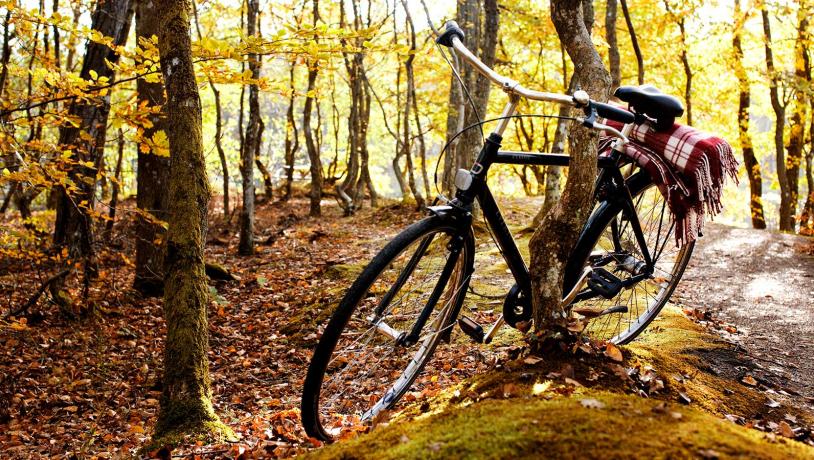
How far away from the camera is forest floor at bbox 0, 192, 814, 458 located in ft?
6.57

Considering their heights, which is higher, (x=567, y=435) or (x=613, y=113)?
(x=613, y=113)

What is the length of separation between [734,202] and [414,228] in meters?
40.1

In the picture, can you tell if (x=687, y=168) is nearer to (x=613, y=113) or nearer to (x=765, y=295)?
(x=613, y=113)

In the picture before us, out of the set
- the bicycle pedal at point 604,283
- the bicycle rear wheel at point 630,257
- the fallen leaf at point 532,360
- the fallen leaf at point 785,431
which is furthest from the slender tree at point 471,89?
the fallen leaf at point 785,431

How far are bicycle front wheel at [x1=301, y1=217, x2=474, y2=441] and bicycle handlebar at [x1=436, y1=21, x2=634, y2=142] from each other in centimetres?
72

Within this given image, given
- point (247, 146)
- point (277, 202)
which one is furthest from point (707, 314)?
point (277, 202)

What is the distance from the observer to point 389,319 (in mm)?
3109

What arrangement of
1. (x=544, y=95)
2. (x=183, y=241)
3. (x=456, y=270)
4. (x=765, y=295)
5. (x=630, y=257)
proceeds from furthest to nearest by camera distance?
(x=765, y=295), (x=630, y=257), (x=183, y=241), (x=456, y=270), (x=544, y=95)

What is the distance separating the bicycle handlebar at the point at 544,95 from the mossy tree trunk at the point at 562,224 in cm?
22

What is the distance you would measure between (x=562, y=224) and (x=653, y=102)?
34.7 inches

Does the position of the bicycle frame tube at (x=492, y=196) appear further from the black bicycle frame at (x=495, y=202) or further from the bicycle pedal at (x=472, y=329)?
the bicycle pedal at (x=472, y=329)

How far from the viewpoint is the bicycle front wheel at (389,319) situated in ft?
8.59

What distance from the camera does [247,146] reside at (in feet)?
32.6

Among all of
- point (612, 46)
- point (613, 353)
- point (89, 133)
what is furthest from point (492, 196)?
point (612, 46)
